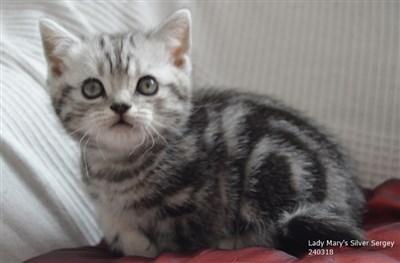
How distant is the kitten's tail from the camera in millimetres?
889

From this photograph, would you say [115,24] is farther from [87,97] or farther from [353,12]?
[353,12]

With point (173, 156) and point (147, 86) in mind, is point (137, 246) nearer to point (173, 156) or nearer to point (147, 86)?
point (173, 156)

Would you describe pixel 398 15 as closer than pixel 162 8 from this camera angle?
Yes

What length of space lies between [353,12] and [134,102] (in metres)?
0.72

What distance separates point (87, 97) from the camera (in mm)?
1006

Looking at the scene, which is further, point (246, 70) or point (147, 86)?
point (246, 70)

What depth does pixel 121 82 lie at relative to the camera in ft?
3.26

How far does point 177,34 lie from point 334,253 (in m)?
0.54

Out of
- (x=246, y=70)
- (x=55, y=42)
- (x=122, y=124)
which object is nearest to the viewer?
(x=122, y=124)

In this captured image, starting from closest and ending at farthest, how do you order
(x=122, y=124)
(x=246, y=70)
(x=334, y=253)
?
(x=334, y=253)
(x=122, y=124)
(x=246, y=70)

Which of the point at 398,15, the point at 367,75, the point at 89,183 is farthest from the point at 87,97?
the point at 398,15

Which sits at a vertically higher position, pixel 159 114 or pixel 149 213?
pixel 159 114

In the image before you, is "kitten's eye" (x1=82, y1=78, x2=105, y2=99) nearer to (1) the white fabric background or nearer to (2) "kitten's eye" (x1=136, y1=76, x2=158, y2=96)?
(2) "kitten's eye" (x1=136, y1=76, x2=158, y2=96)

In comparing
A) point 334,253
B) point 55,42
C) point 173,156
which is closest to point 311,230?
point 334,253
